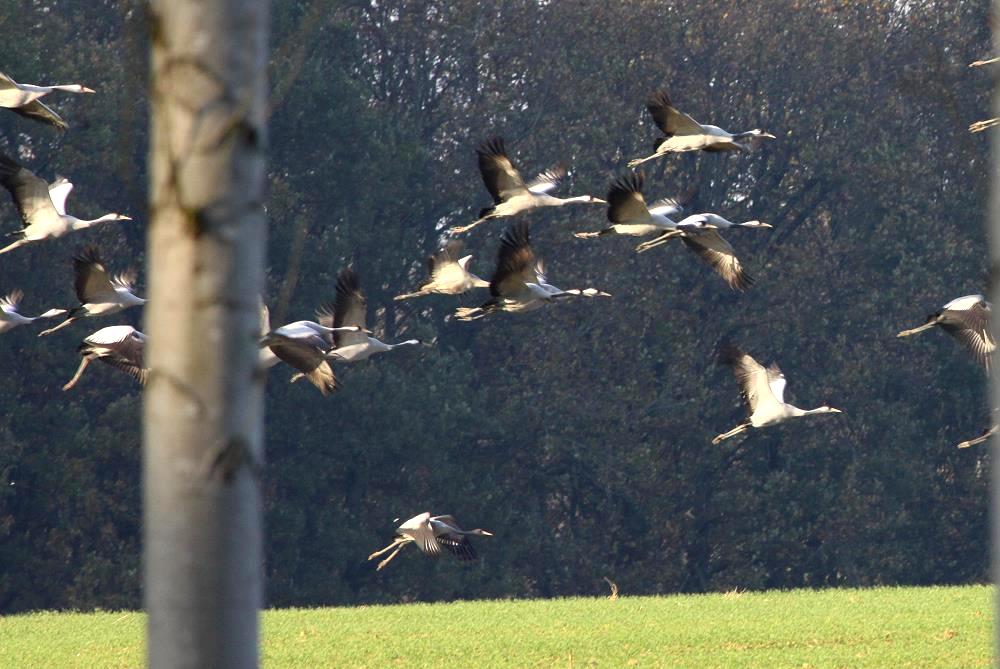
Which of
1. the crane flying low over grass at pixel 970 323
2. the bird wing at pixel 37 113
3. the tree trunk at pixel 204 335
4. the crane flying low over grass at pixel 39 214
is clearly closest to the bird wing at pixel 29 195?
the crane flying low over grass at pixel 39 214

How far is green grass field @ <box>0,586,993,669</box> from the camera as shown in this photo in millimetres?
11969

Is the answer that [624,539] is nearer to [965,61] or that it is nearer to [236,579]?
[965,61]

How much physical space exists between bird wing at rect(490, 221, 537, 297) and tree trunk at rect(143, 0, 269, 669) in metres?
8.60

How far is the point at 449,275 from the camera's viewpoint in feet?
41.7

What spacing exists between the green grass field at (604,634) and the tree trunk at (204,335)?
31.0 feet

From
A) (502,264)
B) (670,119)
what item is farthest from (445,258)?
(670,119)

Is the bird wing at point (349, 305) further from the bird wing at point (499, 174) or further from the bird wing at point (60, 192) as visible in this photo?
the bird wing at point (60, 192)

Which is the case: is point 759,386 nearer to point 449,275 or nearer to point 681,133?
point 449,275

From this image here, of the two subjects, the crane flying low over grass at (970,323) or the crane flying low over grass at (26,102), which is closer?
the crane flying low over grass at (26,102)

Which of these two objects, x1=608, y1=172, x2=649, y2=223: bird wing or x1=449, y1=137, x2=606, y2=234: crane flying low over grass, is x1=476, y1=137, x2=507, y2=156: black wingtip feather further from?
x1=608, y1=172, x2=649, y2=223: bird wing

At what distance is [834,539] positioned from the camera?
27.6m

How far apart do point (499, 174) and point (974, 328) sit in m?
2.93

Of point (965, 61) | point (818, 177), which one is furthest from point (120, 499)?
point (965, 61)

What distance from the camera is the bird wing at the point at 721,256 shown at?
1204 cm
